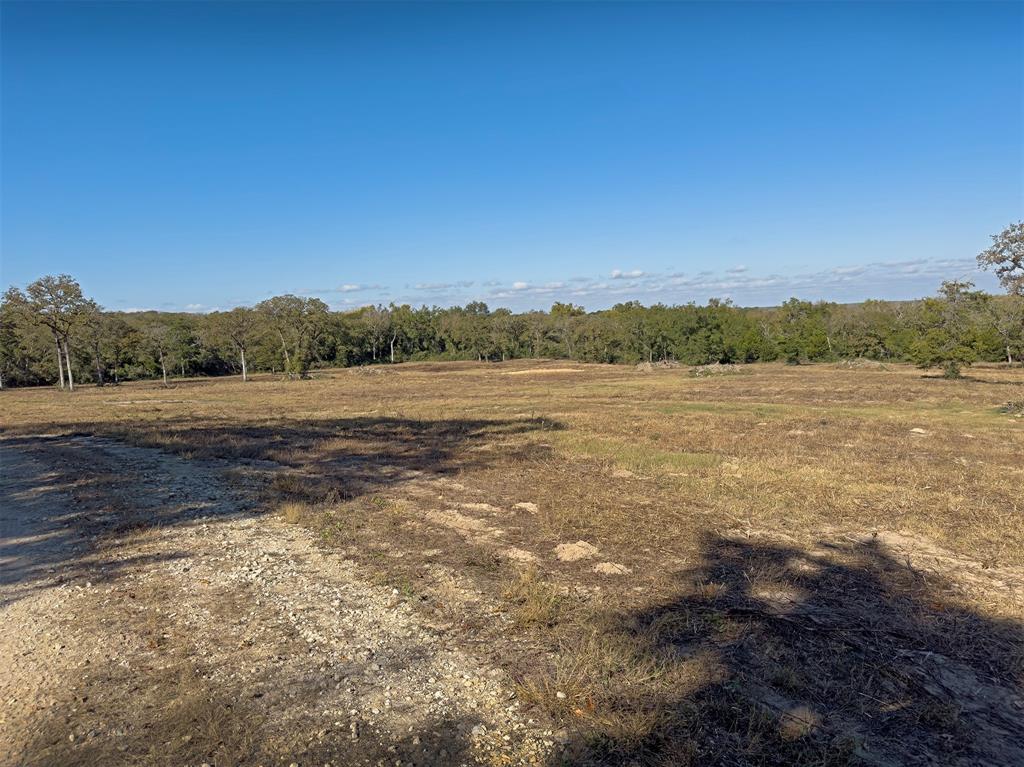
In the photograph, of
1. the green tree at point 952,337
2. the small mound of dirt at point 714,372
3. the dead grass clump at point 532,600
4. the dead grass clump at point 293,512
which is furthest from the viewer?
the small mound of dirt at point 714,372

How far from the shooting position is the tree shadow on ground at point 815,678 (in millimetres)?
4555

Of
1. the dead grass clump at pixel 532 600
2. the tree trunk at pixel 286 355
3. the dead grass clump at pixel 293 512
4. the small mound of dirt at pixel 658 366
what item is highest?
the tree trunk at pixel 286 355

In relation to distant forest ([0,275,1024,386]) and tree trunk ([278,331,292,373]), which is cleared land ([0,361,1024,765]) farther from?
tree trunk ([278,331,292,373])

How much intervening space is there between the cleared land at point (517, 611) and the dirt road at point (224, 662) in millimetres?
30

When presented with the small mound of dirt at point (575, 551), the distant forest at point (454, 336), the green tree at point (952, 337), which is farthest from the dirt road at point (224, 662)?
the green tree at point (952, 337)

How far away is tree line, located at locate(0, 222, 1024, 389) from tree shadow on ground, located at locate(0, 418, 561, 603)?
42019mm

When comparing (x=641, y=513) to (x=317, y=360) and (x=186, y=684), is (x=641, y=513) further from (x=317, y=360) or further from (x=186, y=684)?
(x=317, y=360)

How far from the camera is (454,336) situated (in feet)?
404

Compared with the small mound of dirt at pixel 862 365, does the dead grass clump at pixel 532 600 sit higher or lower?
higher

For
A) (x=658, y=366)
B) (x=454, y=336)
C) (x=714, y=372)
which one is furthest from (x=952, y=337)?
(x=454, y=336)

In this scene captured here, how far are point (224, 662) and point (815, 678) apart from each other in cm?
560

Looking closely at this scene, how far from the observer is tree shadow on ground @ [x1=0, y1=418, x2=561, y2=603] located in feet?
29.3

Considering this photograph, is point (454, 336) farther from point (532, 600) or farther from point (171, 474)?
point (532, 600)

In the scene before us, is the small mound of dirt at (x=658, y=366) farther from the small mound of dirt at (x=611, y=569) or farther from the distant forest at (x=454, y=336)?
the small mound of dirt at (x=611, y=569)
